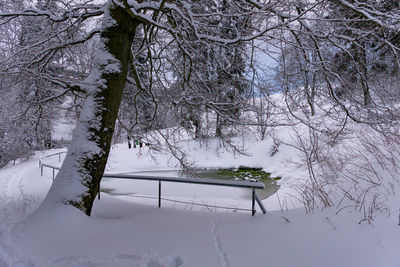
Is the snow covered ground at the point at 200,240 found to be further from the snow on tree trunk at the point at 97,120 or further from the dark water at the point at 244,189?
the dark water at the point at 244,189

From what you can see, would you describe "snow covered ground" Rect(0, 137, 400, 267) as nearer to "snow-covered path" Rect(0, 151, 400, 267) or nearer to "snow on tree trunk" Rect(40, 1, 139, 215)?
"snow-covered path" Rect(0, 151, 400, 267)

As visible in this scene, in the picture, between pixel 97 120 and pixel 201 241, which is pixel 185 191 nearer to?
pixel 97 120

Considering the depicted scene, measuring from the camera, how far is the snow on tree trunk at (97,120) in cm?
333

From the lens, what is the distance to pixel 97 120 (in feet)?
11.6

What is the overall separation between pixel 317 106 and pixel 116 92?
329 cm

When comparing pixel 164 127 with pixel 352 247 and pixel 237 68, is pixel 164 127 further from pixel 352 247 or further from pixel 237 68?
pixel 352 247

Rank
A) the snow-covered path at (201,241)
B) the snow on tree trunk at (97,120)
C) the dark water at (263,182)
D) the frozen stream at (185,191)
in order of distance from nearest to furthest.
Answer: the snow-covered path at (201,241) → the snow on tree trunk at (97,120) → the frozen stream at (185,191) → the dark water at (263,182)

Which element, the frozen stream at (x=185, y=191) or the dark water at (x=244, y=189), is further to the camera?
the dark water at (x=244, y=189)

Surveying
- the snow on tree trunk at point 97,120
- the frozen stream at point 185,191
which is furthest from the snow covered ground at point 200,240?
the frozen stream at point 185,191

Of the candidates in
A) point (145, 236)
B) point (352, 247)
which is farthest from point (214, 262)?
point (352, 247)

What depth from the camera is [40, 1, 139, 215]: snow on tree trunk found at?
333cm

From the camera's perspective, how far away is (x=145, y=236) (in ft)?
9.56

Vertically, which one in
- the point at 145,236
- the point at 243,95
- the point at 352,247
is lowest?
the point at 145,236

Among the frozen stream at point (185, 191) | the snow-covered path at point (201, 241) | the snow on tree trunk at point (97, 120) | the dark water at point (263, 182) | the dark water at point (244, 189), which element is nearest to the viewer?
the snow-covered path at point (201, 241)
